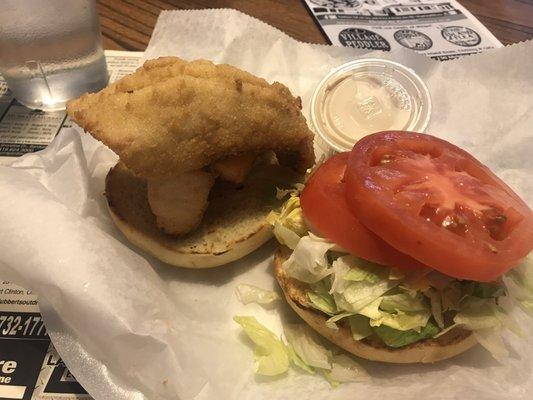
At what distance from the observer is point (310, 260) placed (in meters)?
1.58

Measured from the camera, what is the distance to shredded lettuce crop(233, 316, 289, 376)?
1627 mm

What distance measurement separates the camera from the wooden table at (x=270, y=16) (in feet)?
9.55

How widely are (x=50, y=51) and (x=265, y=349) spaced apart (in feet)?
4.93

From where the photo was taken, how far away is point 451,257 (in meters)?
1.40

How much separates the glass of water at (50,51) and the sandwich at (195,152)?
64 centimetres

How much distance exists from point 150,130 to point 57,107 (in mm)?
1085

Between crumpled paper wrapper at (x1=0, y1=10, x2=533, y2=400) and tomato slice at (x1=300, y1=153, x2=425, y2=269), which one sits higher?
tomato slice at (x1=300, y1=153, x2=425, y2=269)

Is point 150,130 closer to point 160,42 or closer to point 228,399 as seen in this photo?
point 228,399

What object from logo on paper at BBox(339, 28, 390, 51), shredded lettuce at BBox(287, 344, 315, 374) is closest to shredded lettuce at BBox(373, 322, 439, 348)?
shredded lettuce at BBox(287, 344, 315, 374)

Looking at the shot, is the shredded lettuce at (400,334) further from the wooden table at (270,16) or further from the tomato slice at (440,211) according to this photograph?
the wooden table at (270,16)

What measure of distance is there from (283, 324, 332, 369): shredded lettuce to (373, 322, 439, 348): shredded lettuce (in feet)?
0.65

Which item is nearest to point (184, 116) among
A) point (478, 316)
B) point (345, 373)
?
point (345, 373)

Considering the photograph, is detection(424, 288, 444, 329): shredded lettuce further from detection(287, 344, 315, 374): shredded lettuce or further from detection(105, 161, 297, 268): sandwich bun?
detection(105, 161, 297, 268): sandwich bun

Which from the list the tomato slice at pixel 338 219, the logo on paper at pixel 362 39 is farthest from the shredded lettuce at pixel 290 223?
the logo on paper at pixel 362 39
